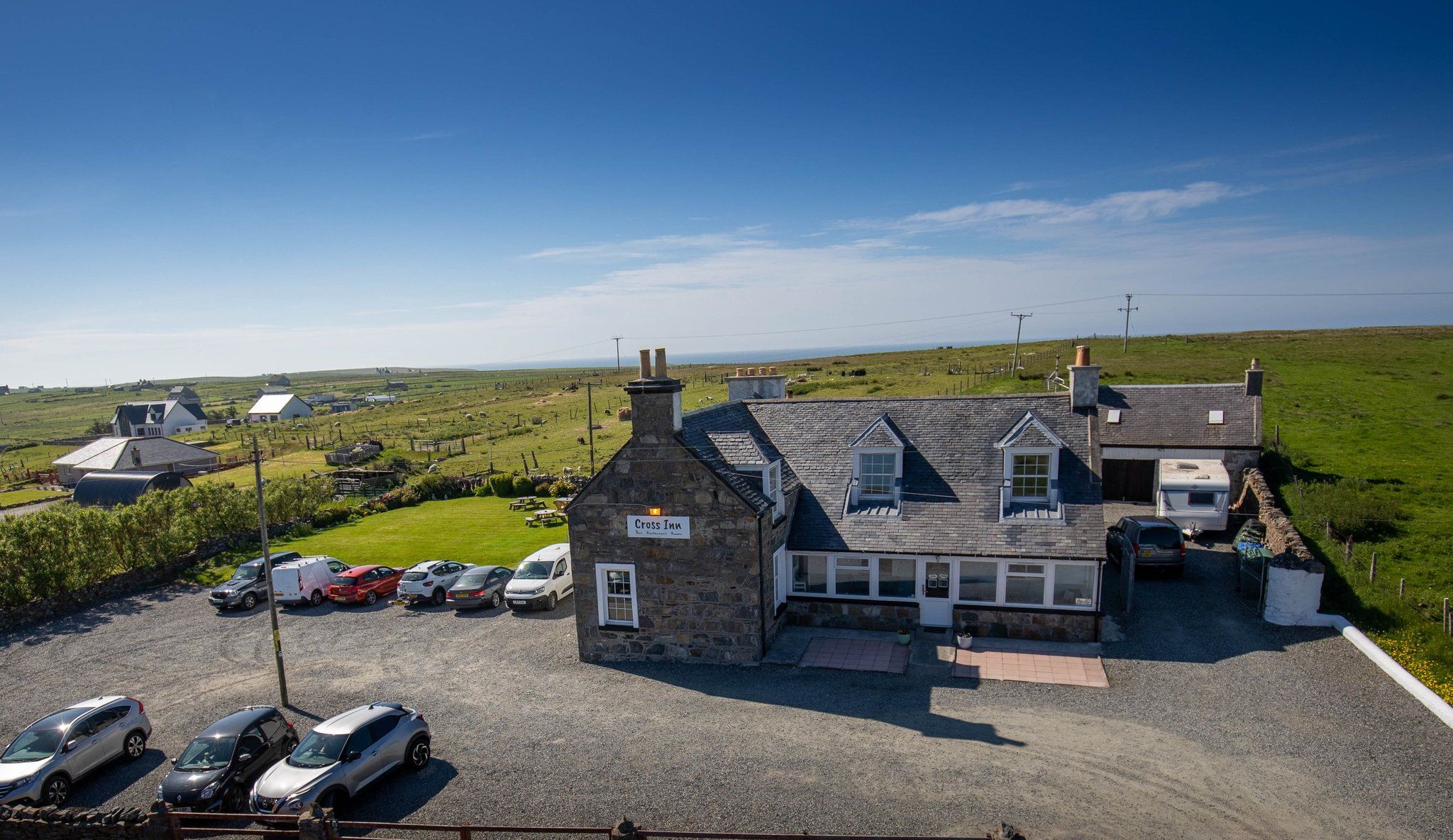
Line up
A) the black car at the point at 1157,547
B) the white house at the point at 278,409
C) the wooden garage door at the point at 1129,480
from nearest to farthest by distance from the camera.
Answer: the black car at the point at 1157,547 < the wooden garage door at the point at 1129,480 < the white house at the point at 278,409

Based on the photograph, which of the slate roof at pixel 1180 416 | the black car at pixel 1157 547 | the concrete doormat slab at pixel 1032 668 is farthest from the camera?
the slate roof at pixel 1180 416

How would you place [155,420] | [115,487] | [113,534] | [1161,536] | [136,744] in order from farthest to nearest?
[155,420] < [115,487] < [113,534] < [1161,536] < [136,744]

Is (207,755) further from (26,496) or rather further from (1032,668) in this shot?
(26,496)

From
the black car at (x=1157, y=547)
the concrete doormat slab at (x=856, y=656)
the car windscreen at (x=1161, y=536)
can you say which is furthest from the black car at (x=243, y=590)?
the car windscreen at (x=1161, y=536)

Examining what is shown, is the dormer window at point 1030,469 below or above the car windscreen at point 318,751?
above

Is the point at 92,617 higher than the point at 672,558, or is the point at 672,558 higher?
the point at 672,558

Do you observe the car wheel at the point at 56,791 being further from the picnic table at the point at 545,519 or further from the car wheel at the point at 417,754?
the picnic table at the point at 545,519

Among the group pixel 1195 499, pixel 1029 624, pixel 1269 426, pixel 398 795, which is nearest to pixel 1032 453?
pixel 1029 624

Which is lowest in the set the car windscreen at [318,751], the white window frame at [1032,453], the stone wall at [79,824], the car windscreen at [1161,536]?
the stone wall at [79,824]
